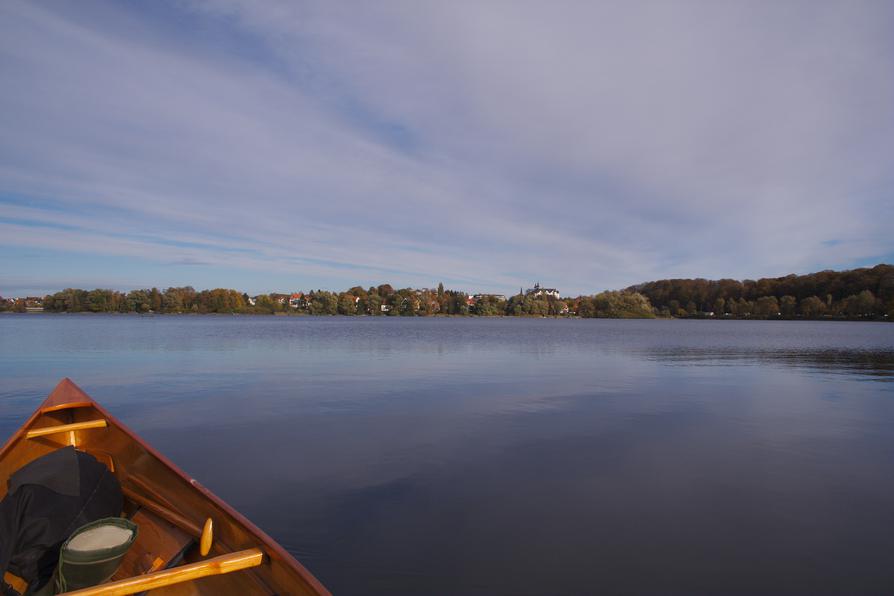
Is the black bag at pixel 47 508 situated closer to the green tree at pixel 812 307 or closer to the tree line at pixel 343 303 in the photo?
the tree line at pixel 343 303

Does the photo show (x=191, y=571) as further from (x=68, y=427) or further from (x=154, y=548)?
(x=68, y=427)

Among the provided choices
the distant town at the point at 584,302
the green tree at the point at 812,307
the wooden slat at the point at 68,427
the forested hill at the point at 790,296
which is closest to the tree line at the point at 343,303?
the distant town at the point at 584,302

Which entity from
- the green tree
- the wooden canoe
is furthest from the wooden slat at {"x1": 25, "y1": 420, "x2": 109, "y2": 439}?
the green tree

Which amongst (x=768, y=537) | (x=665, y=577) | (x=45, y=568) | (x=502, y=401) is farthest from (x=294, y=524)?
(x=502, y=401)

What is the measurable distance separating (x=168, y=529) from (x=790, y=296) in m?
166

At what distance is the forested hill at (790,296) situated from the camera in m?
119

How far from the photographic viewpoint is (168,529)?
447 centimetres

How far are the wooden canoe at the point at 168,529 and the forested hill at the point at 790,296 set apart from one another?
150882mm

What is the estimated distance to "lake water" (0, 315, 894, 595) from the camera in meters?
5.41

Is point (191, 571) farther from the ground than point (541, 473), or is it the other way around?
point (191, 571)

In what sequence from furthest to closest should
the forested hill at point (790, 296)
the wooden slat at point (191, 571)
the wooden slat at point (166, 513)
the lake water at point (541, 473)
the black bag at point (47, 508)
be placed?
1. the forested hill at point (790, 296)
2. the lake water at point (541, 473)
3. the wooden slat at point (166, 513)
4. the black bag at point (47, 508)
5. the wooden slat at point (191, 571)

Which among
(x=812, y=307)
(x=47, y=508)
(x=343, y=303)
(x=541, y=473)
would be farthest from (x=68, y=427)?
(x=812, y=307)

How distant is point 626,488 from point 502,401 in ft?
23.3

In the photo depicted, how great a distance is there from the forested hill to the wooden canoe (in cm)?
15088
